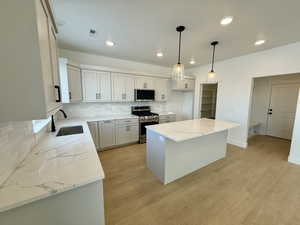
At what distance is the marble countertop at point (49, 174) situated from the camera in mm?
790

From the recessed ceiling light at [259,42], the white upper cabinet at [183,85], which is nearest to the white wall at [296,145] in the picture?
the recessed ceiling light at [259,42]

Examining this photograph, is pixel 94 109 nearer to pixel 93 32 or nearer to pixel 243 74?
pixel 93 32

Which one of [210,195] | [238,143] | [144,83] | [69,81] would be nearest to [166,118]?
[144,83]

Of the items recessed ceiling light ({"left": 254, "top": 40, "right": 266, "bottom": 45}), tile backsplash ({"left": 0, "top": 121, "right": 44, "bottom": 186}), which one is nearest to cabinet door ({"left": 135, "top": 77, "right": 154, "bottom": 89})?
recessed ceiling light ({"left": 254, "top": 40, "right": 266, "bottom": 45})

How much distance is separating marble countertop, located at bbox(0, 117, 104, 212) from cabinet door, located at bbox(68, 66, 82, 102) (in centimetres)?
182

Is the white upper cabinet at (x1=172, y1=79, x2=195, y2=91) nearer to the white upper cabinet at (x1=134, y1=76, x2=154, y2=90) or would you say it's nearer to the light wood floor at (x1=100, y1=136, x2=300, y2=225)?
the white upper cabinet at (x1=134, y1=76, x2=154, y2=90)

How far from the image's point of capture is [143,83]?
4195 millimetres

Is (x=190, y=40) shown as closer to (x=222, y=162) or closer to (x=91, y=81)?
(x=91, y=81)

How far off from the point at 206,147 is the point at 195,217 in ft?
4.65

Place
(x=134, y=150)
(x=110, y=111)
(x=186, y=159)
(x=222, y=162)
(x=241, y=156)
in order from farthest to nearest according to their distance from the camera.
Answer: (x=110, y=111), (x=134, y=150), (x=241, y=156), (x=222, y=162), (x=186, y=159)

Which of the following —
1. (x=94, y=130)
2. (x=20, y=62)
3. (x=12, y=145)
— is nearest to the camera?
(x=20, y=62)

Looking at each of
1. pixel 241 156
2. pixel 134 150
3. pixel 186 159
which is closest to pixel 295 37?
pixel 241 156

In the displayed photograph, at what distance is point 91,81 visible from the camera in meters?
3.39

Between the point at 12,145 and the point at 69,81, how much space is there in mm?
2234
